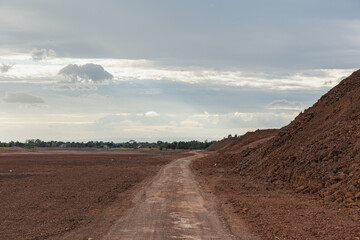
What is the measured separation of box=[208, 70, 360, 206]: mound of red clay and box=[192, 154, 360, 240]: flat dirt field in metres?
0.96

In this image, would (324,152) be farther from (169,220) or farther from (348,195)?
(169,220)

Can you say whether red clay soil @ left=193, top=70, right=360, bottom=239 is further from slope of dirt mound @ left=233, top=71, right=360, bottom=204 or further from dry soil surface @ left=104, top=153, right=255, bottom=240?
dry soil surface @ left=104, top=153, right=255, bottom=240

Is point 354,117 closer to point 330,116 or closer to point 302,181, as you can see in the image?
point 330,116

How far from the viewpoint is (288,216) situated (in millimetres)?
13117

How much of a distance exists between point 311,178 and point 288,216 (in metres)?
6.44

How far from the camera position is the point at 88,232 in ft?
35.7

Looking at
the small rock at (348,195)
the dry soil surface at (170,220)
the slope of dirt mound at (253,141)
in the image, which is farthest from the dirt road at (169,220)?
the slope of dirt mound at (253,141)

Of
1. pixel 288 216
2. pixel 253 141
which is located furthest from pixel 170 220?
pixel 253 141

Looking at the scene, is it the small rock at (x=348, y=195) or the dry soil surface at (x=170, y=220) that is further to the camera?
the small rock at (x=348, y=195)

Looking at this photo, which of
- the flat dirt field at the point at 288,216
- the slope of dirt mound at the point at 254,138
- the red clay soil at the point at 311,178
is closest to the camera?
the flat dirt field at the point at 288,216

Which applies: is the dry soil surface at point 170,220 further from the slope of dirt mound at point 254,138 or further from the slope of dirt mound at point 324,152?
the slope of dirt mound at point 254,138

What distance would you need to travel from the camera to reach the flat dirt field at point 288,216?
34.8 ft

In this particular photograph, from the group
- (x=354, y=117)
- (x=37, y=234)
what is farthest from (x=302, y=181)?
(x=37, y=234)

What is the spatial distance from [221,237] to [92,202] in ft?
27.7
